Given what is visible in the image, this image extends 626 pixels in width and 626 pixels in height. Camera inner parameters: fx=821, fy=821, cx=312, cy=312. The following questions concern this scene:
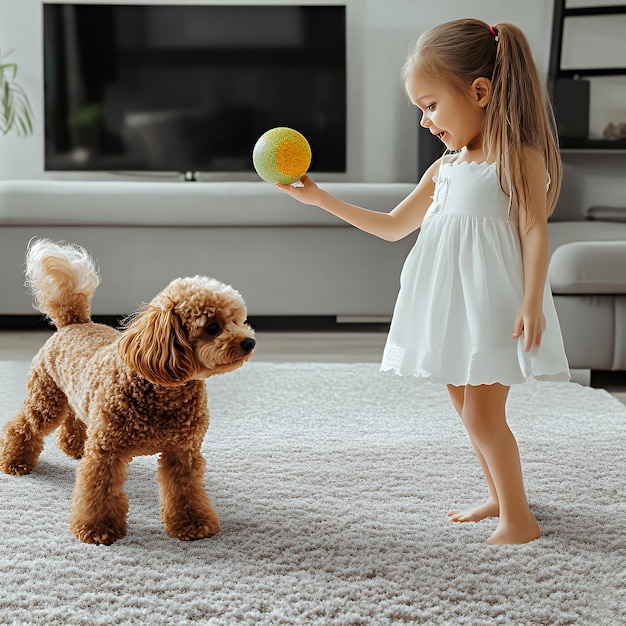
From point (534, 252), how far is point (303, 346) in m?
1.84

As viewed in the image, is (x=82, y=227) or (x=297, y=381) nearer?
(x=297, y=381)

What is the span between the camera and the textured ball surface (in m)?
1.27

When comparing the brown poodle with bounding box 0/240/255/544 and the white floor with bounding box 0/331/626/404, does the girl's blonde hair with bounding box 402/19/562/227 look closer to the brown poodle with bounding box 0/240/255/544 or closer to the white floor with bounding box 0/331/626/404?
the brown poodle with bounding box 0/240/255/544

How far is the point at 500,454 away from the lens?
45.2 inches

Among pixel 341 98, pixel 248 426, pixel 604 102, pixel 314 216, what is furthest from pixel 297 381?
pixel 604 102

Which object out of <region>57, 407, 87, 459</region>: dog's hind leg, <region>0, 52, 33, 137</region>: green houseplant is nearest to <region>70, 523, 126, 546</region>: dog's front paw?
<region>57, 407, 87, 459</region>: dog's hind leg

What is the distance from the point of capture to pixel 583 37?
3955 millimetres

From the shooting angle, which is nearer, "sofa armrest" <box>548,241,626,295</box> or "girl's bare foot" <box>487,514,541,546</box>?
"girl's bare foot" <box>487,514,541,546</box>

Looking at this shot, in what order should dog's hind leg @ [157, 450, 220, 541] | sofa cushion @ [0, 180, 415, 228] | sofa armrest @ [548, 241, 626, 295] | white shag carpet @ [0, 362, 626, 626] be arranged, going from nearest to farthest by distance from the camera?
white shag carpet @ [0, 362, 626, 626] < dog's hind leg @ [157, 450, 220, 541] < sofa armrest @ [548, 241, 626, 295] < sofa cushion @ [0, 180, 415, 228]

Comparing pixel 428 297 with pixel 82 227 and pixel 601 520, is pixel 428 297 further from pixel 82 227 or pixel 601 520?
pixel 82 227

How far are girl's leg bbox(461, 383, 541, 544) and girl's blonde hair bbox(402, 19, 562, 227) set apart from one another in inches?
9.8

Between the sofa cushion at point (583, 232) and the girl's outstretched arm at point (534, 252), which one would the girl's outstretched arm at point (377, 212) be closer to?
the girl's outstretched arm at point (534, 252)

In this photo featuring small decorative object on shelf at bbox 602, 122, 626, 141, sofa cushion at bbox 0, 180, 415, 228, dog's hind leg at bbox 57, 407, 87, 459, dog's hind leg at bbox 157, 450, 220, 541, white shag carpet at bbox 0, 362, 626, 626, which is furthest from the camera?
small decorative object on shelf at bbox 602, 122, 626, 141

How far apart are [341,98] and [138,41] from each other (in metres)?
0.99
